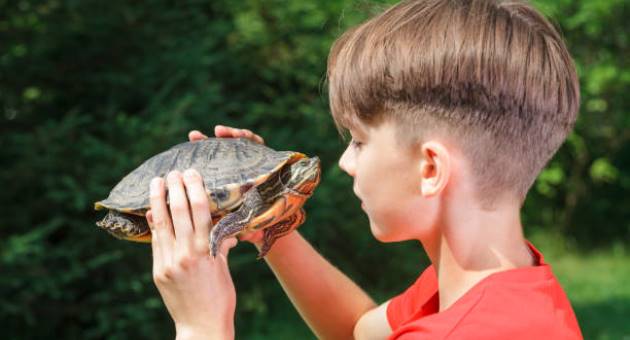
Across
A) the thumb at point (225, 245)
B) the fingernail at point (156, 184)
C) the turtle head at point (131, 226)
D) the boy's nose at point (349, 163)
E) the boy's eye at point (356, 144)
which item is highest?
the boy's eye at point (356, 144)

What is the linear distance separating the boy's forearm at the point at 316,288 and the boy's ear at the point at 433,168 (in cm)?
76

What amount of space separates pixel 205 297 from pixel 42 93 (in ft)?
16.4

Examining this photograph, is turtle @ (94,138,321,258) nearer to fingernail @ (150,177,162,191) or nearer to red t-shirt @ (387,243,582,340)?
fingernail @ (150,177,162,191)

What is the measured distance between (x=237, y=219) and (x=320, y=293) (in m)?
0.52

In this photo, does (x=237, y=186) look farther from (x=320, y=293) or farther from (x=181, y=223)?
(x=320, y=293)

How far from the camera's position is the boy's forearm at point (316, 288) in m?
2.46

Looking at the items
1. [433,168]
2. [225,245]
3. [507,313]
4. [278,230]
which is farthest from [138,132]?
[507,313]

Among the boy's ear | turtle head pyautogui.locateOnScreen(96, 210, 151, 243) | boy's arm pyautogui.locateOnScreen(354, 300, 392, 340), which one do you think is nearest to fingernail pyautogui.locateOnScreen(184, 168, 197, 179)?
turtle head pyautogui.locateOnScreen(96, 210, 151, 243)

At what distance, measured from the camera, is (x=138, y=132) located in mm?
6047

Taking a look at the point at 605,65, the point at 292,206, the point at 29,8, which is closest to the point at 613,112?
the point at 605,65

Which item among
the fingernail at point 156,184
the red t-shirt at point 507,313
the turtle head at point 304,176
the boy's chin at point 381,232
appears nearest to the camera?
the red t-shirt at point 507,313

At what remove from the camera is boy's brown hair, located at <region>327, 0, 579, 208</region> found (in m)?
1.78

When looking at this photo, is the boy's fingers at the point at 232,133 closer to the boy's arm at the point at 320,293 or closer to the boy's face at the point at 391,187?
the boy's arm at the point at 320,293

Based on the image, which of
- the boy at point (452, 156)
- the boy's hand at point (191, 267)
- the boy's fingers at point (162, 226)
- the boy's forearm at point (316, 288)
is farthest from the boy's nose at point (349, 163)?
the boy's forearm at point (316, 288)
